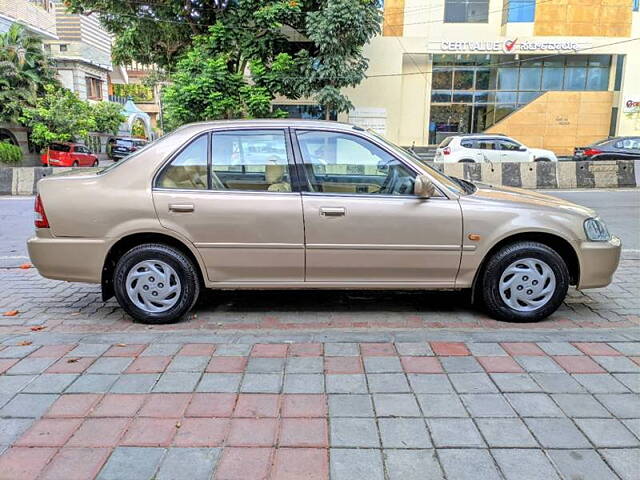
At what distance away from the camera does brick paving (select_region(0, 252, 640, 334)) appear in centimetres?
435

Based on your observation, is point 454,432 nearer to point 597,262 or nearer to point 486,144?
point 597,262

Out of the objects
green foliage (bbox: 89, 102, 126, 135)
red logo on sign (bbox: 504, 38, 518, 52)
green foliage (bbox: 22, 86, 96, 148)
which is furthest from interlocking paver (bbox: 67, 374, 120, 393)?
green foliage (bbox: 89, 102, 126, 135)

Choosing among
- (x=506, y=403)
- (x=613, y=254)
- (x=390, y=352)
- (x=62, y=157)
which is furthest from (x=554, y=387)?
(x=62, y=157)

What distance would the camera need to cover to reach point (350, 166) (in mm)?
4406

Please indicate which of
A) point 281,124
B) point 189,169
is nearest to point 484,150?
point 281,124

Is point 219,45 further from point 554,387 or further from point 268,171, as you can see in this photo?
point 554,387

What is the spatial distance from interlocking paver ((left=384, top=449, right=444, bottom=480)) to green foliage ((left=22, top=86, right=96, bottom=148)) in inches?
1143

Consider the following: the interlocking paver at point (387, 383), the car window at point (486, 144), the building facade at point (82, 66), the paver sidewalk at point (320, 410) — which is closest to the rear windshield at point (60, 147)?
the building facade at point (82, 66)

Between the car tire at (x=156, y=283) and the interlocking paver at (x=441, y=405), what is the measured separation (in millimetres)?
2181

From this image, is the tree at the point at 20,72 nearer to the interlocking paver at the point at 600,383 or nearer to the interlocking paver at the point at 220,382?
the interlocking paver at the point at 220,382

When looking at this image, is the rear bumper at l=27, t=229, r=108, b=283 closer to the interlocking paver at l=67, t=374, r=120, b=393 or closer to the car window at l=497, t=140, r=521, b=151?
the interlocking paver at l=67, t=374, r=120, b=393

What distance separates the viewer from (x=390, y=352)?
3.66 meters

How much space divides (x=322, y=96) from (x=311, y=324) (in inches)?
585

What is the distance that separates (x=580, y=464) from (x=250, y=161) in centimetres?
315
